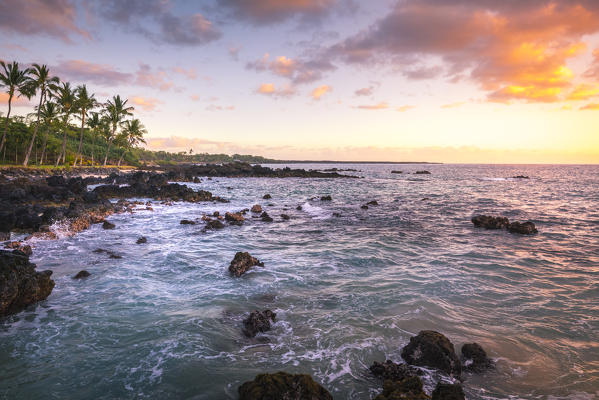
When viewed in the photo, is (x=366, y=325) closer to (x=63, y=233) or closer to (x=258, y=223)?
(x=258, y=223)

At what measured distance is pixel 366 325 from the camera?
7.46 meters

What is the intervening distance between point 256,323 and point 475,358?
476 cm

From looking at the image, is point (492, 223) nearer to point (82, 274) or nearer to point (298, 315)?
point (298, 315)

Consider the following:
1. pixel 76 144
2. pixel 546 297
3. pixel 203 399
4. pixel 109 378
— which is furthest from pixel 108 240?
pixel 76 144

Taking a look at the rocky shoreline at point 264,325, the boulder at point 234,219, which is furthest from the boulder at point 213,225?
the boulder at point 234,219

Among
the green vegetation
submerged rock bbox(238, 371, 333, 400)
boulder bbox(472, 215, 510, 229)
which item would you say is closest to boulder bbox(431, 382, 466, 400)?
submerged rock bbox(238, 371, 333, 400)

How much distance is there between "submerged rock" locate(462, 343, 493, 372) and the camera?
582cm

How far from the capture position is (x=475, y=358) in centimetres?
593

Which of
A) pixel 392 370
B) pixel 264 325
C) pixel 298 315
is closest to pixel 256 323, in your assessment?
pixel 264 325

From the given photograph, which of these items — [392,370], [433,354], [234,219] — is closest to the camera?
[392,370]

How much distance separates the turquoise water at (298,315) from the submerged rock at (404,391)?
94 cm

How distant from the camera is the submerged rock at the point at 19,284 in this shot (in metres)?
7.52

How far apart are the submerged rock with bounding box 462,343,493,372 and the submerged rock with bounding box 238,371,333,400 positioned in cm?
326

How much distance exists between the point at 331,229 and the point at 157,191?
24.2 m
